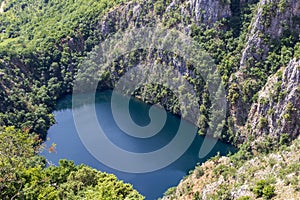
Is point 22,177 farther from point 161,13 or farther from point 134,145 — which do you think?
point 161,13

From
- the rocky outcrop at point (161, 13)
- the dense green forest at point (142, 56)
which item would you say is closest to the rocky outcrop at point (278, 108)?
the dense green forest at point (142, 56)

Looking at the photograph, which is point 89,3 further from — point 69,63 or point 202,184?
point 202,184

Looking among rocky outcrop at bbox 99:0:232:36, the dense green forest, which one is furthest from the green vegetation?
rocky outcrop at bbox 99:0:232:36

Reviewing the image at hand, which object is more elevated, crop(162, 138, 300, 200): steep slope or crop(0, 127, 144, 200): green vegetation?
crop(162, 138, 300, 200): steep slope

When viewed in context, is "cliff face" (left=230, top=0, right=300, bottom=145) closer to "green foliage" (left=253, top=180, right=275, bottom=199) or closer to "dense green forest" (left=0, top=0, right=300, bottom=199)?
"dense green forest" (left=0, top=0, right=300, bottom=199)

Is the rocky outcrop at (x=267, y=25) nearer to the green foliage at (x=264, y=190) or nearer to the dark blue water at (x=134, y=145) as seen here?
the dark blue water at (x=134, y=145)

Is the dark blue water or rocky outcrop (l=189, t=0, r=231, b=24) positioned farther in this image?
rocky outcrop (l=189, t=0, r=231, b=24)
